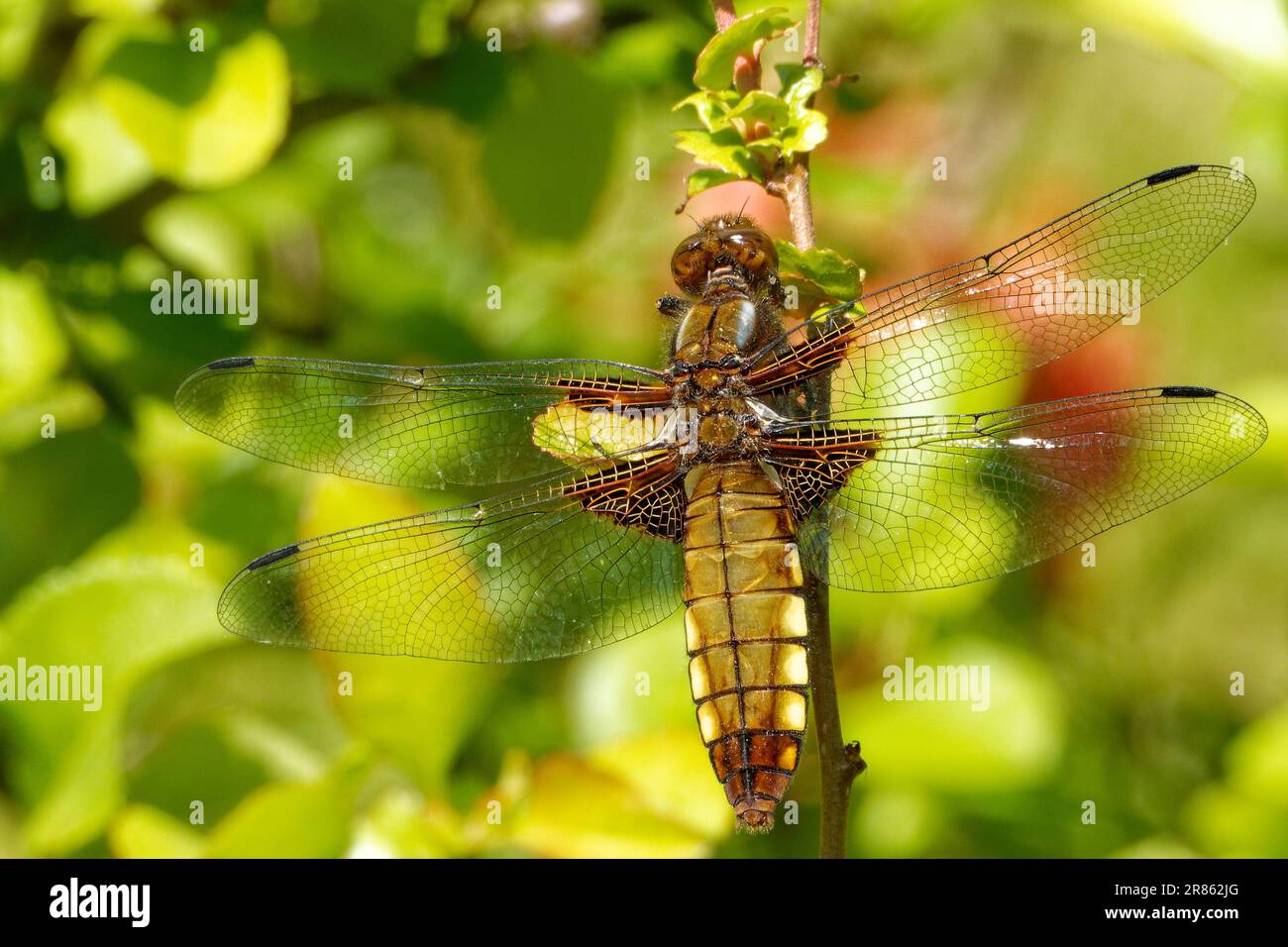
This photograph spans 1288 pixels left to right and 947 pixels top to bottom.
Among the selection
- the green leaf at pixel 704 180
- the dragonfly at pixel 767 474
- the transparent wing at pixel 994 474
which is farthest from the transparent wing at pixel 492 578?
the green leaf at pixel 704 180

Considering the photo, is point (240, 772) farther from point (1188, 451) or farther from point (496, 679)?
point (1188, 451)

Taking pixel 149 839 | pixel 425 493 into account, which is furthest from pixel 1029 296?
pixel 149 839

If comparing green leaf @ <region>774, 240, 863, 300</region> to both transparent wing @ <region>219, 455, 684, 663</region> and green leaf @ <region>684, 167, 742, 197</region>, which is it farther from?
transparent wing @ <region>219, 455, 684, 663</region>

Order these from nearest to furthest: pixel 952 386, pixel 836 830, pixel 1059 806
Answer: pixel 836 830
pixel 952 386
pixel 1059 806

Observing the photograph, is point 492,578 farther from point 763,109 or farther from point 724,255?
point 763,109

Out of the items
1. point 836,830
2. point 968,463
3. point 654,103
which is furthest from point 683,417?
point 654,103

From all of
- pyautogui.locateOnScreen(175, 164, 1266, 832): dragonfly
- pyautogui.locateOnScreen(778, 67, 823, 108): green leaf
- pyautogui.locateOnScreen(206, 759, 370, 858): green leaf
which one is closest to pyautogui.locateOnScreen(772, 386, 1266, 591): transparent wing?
pyautogui.locateOnScreen(175, 164, 1266, 832): dragonfly
